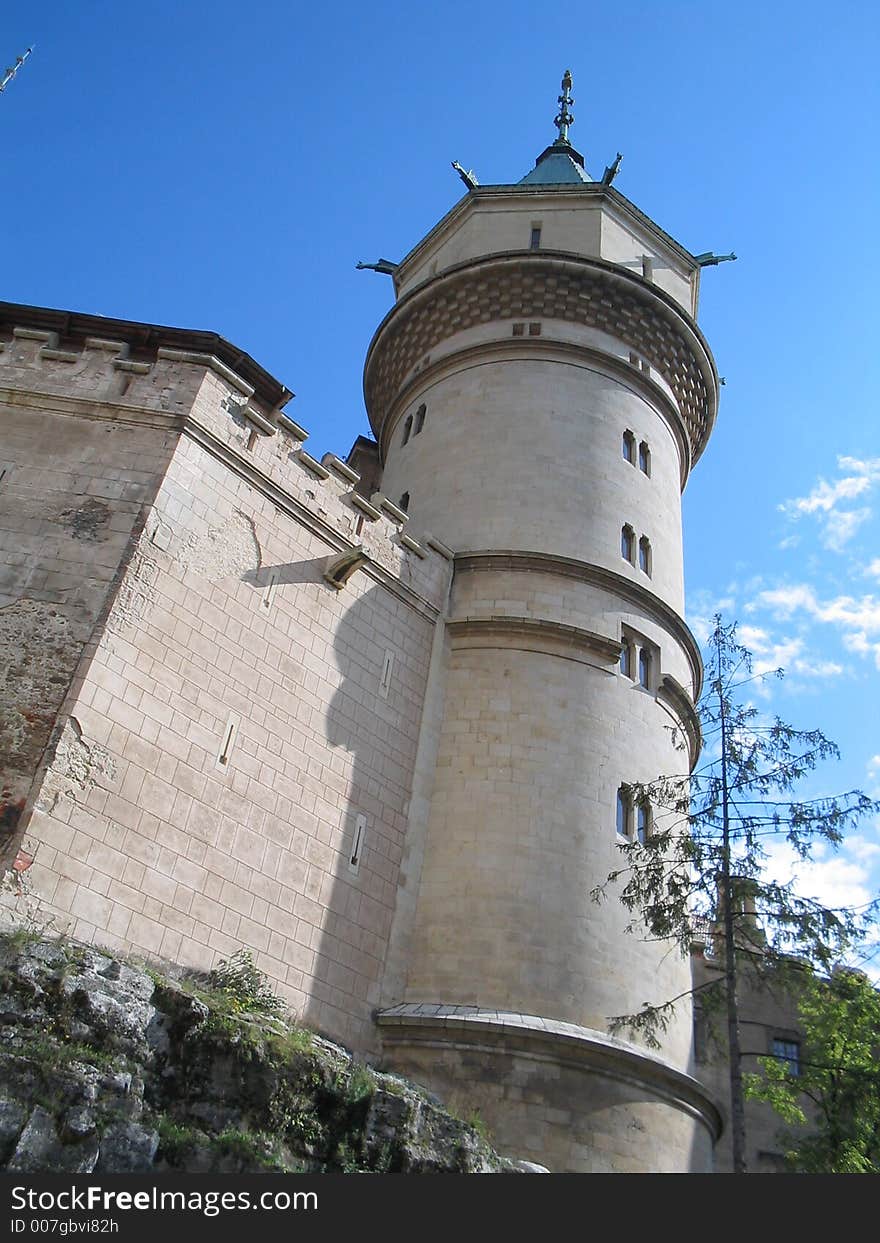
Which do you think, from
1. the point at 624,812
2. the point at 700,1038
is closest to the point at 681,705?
the point at 624,812

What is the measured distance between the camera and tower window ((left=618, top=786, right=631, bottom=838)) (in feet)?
56.9

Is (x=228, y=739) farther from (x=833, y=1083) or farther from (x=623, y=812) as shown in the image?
(x=833, y=1083)

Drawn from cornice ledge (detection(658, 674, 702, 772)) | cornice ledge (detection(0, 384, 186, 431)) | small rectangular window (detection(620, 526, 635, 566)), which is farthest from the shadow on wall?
small rectangular window (detection(620, 526, 635, 566))

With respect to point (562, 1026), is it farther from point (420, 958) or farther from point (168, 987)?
point (168, 987)

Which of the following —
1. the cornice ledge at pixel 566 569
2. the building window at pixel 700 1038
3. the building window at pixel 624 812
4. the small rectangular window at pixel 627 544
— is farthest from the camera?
the small rectangular window at pixel 627 544

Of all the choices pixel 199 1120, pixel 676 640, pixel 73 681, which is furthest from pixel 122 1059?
pixel 676 640

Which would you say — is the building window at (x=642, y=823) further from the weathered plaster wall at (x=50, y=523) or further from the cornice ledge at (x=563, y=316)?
the cornice ledge at (x=563, y=316)

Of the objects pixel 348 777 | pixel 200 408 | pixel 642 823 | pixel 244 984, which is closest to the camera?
pixel 244 984

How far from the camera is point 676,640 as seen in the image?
2070 cm

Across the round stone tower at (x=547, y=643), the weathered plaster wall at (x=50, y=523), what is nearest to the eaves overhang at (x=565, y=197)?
the round stone tower at (x=547, y=643)

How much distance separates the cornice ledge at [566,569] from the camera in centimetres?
1953

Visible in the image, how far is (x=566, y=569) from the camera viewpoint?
770 inches

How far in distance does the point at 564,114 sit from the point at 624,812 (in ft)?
91.2

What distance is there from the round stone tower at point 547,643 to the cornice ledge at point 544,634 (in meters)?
0.05
